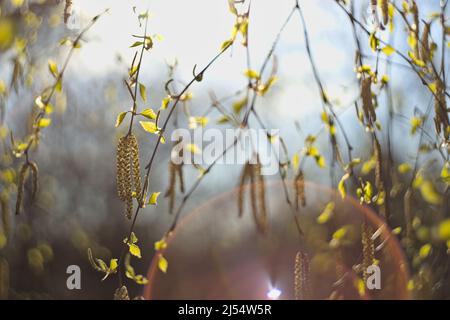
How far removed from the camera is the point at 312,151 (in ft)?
3.45

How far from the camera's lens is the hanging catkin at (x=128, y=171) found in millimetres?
860

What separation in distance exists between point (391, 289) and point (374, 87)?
0.85 m

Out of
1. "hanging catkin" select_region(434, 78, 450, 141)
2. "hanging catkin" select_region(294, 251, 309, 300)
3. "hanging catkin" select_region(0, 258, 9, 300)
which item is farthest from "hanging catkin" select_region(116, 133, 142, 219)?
"hanging catkin" select_region(434, 78, 450, 141)

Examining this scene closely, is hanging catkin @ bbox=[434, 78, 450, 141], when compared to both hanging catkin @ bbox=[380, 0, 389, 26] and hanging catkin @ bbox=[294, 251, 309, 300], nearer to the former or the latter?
hanging catkin @ bbox=[380, 0, 389, 26]

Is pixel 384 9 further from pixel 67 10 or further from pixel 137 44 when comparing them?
pixel 67 10

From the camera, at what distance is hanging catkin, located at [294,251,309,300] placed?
0.98 m

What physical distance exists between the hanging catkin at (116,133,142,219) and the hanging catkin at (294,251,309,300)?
1.09ft

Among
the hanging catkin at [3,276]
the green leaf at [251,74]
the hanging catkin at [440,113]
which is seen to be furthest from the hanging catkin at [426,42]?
the hanging catkin at [3,276]

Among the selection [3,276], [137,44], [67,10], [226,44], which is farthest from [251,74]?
[3,276]

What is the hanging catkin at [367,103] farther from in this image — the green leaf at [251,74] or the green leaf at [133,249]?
the green leaf at [133,249]

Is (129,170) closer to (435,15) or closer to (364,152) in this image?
(435,15)

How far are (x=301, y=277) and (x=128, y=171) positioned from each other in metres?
0.38

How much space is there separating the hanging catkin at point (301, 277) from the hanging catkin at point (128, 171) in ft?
1.09
